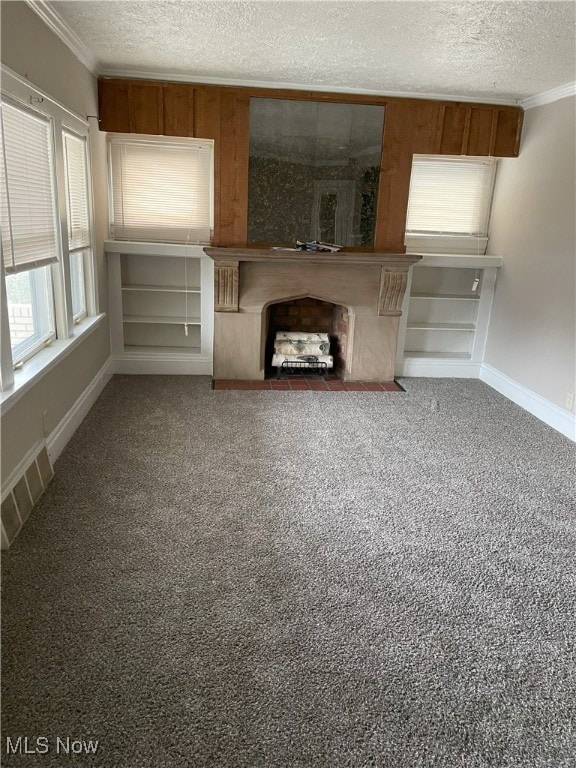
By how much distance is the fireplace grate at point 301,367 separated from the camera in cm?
518

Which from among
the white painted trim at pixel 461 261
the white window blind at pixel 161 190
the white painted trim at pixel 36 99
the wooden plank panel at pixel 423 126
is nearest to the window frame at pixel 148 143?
the white window blind at pixel 161 190

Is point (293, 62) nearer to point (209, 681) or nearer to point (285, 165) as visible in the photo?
point (285, 165)

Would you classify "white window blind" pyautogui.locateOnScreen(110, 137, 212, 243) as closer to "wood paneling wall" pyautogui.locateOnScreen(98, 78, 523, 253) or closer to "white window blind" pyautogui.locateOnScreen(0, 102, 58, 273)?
"wood paneling wall" pyautogui.locateOnScreen(98, 78, 523, 253)

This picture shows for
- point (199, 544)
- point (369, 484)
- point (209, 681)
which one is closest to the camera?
point (209, 681)

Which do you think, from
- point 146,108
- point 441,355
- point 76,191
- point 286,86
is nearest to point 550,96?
point 286,86

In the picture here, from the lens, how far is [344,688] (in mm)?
1779

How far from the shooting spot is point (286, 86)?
4484mm

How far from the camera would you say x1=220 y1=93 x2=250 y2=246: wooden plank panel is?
14.8ft

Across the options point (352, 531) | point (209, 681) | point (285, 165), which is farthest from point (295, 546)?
point (285, 165)

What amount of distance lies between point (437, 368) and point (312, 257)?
175cm

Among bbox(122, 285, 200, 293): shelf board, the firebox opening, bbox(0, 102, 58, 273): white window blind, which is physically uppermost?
bbox(0, 102, 58, 273): white window blind

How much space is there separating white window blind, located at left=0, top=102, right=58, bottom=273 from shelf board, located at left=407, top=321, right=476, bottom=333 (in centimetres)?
345

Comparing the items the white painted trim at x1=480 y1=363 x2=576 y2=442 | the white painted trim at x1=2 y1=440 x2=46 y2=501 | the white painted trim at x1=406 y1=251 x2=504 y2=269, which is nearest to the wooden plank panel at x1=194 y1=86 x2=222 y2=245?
the white painted trim at x1=406 y1=251 x2=504 y2=269

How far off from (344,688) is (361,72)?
399 centimetres
